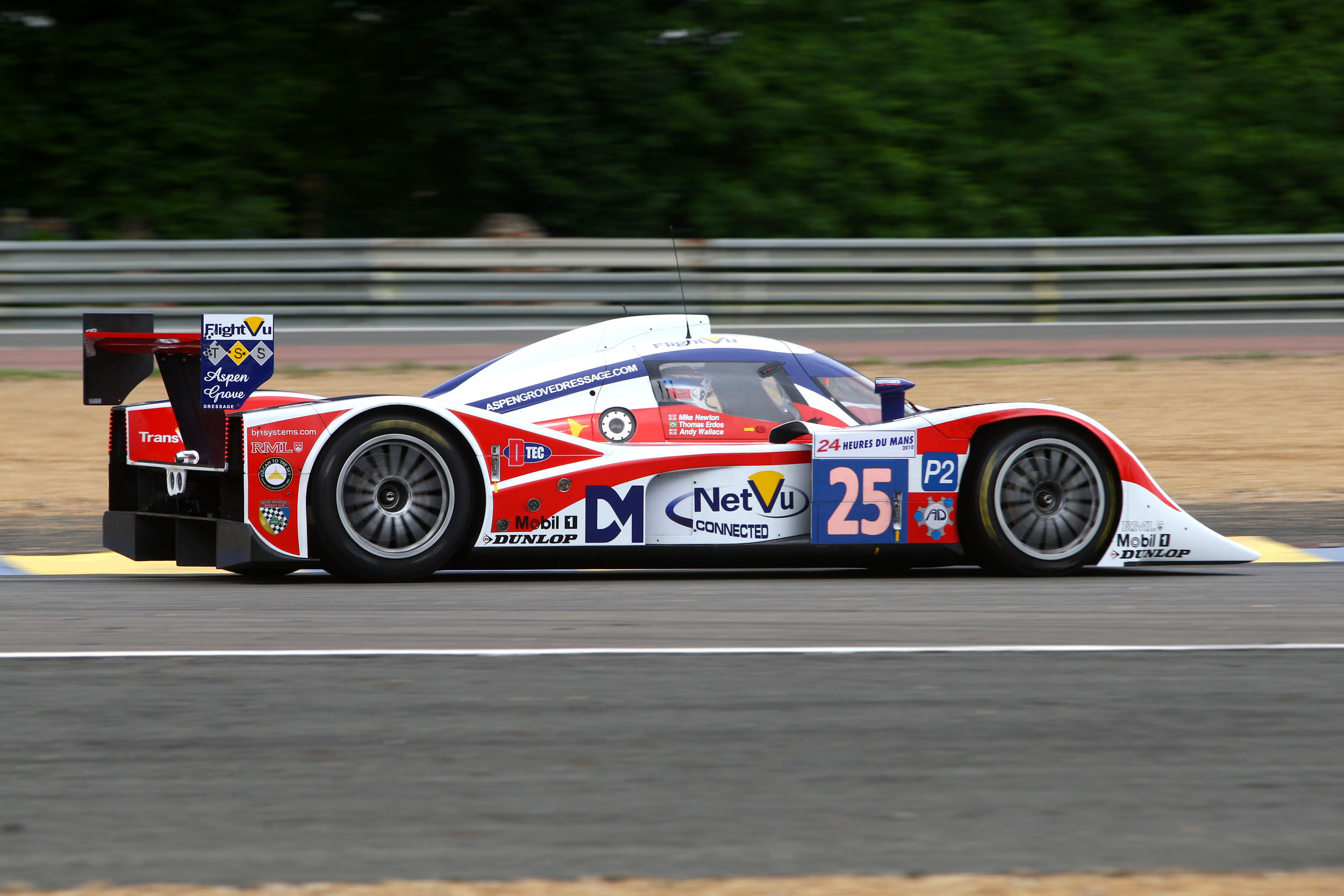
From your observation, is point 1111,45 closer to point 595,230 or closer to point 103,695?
point 595,230

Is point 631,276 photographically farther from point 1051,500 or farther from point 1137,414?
point 1051,500

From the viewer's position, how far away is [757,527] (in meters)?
7.24

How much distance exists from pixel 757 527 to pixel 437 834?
12.3ft

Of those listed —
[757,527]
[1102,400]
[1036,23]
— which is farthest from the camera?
[1036,23]

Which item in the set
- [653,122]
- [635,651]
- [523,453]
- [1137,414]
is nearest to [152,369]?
[523,453]

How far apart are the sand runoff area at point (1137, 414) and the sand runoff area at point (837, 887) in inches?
270

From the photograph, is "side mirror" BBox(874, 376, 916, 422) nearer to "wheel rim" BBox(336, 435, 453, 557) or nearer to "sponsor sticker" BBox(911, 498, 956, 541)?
"sponsor sticker" BBox(911, 498, 956, 541)

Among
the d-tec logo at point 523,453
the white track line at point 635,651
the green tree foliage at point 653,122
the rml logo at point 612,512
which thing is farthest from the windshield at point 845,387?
the green tree foliage at point 653,122

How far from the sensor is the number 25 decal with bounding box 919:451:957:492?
286 inches

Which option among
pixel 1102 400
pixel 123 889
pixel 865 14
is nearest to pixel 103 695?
pixel 123 889

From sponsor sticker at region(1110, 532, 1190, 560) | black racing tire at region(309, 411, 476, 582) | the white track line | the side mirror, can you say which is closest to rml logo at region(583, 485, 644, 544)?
black racing tire at region(309, 411, 476, 582)

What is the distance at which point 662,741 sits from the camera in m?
4.43

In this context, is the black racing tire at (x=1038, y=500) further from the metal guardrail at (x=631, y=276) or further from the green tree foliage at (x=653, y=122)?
the green tree foliage at (x=653, y=122)

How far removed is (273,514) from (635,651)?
2.13 metres
